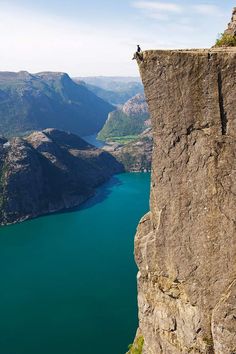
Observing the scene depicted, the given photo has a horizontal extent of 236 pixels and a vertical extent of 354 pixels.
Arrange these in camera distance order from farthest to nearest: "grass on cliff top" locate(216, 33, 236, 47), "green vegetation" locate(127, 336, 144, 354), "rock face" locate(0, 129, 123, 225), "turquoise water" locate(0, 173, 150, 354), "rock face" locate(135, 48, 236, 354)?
"rock face" locate(0, 129, 123, 225) < "turquoise water" locate(0, 173, 150, 354) < "green vegetation" locate(127, 336, 144, 354) < "grass on cliff top" locate(216, 33, 236, 47) < "rock face" locate(135, 48, 236, 354)

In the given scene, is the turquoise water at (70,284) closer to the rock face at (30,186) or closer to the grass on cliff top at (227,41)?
the rock face at (30,186)

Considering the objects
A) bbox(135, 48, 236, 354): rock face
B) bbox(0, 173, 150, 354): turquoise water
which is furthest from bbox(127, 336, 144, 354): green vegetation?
bbox(0, 173, 150, 354): turquoise water

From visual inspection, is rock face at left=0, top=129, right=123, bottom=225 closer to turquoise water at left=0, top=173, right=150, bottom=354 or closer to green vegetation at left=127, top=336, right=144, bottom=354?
turquoise water at left=0, top=173, right=150, bottom=354

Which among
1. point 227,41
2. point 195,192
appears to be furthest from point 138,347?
point 227,41

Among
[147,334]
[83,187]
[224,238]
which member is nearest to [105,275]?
[147,334]

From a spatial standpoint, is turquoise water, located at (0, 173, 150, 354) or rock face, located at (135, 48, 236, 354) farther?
turquoise water, located at (0, 173, 150, 354)

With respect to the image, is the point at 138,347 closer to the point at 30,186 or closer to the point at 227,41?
the point at 227,41
